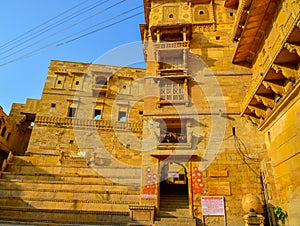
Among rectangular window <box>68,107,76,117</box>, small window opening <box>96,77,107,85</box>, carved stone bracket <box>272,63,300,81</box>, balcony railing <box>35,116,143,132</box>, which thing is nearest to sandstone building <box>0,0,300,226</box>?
carved stone bracket <box>272,63,300,81</box>

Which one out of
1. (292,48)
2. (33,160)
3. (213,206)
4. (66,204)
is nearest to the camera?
(292,48)

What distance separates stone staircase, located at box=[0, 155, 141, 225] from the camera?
9.28 m

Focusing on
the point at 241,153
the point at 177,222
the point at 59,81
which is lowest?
the point at 177,222

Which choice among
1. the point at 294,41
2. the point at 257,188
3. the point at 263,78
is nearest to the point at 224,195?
the point at 257,188

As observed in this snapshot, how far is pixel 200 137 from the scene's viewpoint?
11555mm

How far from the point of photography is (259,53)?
11.8 metres

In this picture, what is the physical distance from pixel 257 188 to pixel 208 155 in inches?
99.5

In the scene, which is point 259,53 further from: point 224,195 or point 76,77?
point 76,77

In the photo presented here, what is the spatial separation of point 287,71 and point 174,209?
738 centimetres

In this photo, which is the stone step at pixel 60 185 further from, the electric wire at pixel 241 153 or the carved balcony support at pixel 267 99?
the carved balcony support at pixel 267 99

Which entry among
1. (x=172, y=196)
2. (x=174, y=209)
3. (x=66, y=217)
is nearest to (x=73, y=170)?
(x=66, y=217)

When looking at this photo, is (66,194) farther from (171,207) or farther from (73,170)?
(171,207)

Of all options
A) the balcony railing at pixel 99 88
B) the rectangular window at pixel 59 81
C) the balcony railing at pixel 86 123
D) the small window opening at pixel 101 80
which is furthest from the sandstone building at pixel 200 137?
the rectangular window at pixel 59 81

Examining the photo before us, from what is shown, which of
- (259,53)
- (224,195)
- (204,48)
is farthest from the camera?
(204,48)
